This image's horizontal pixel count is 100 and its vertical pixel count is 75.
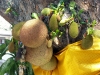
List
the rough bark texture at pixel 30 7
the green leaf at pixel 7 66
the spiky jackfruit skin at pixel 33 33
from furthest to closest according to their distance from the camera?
the green leaf at pixel 7 66
the rough bark texture at pixel 30 7
the spiky jackfruit skin at pixel 33 33

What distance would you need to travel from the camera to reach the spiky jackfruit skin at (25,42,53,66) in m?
0.73

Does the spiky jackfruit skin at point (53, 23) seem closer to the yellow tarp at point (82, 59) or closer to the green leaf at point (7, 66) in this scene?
the yellow tarp at point (82, 59)

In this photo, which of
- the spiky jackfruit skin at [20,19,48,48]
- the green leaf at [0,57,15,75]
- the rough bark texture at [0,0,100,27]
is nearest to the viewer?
the spiky jackfruit skin at [20,19,48,48]

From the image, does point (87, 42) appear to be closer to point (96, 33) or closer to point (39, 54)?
point (96, 33)

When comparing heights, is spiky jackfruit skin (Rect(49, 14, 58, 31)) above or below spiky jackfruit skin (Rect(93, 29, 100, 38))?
above

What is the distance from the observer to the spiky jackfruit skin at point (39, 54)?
73 centimetres

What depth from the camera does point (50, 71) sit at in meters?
0.87

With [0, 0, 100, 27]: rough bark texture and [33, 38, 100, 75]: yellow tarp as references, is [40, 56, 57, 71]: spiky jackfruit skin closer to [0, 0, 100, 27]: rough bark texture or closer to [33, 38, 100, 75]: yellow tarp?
[33, 38, 100, 75]: yellow tarp

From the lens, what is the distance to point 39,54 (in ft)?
2.41

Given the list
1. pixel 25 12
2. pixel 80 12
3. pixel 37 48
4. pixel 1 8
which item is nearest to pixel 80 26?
pixel 80 12

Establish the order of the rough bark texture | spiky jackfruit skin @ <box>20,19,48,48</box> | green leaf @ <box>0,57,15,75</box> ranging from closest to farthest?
spiky jackfruit skin @ <box>20,19,48,48</box>, the rough bark texture, green leaf @ <box>0,57,15,75</box>

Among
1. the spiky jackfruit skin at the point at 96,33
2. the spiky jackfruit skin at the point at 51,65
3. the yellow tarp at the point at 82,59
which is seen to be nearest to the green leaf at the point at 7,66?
the spiky jackfruit skin at the point at 51,65

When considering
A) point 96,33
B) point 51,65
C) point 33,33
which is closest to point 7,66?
point 51,65

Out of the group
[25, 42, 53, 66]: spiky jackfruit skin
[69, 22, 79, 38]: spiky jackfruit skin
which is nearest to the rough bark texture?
[69, 22, 79, 38]: spiky jackfruit skin
